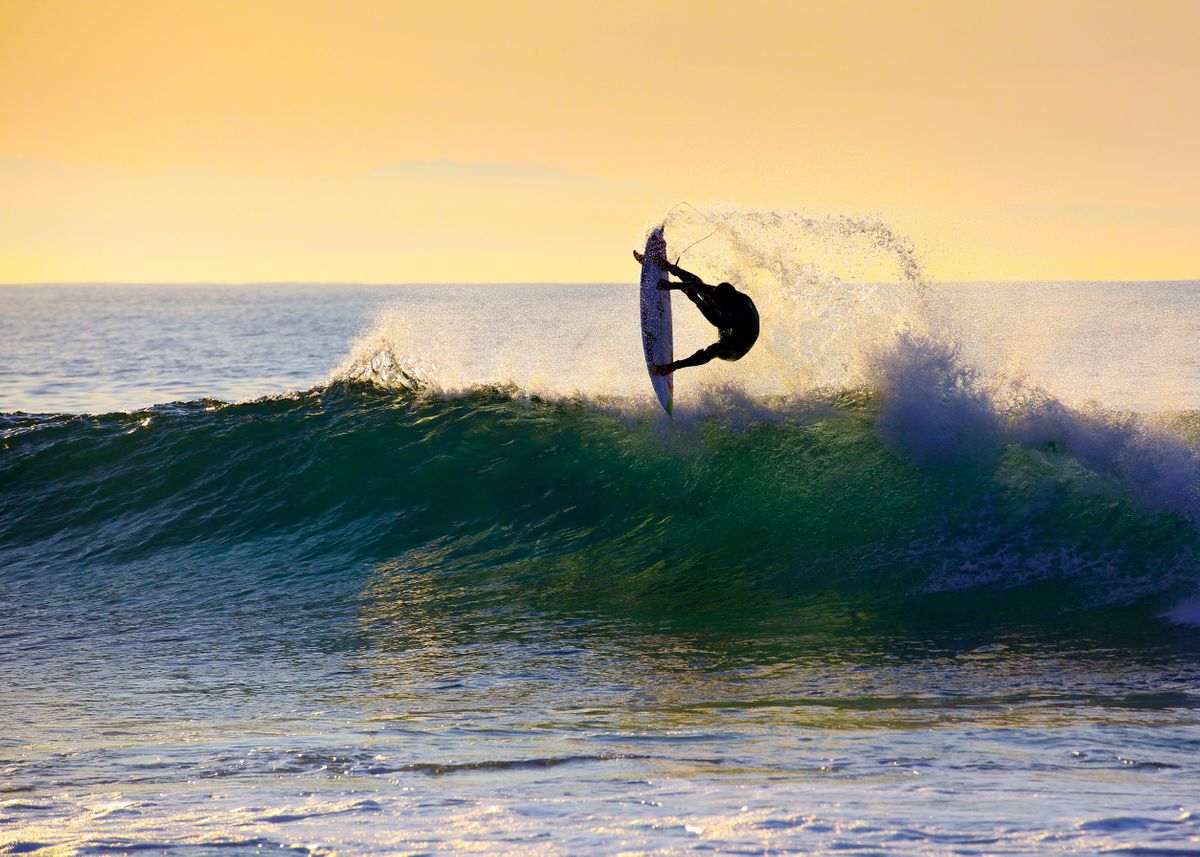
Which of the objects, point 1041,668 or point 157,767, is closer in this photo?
point 157,767

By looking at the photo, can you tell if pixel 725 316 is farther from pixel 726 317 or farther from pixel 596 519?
pixel 596 519

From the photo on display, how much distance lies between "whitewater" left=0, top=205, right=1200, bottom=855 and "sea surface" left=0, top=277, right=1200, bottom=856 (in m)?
0.03

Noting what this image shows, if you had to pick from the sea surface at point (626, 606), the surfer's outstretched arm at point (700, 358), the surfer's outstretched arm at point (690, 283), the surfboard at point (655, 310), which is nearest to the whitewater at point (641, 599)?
the sea surface at point (626, 606)

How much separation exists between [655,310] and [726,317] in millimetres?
1298

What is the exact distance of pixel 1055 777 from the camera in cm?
474

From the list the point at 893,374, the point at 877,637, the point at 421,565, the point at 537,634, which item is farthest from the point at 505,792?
the point at 893,374

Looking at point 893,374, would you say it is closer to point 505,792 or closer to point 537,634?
point 537,634

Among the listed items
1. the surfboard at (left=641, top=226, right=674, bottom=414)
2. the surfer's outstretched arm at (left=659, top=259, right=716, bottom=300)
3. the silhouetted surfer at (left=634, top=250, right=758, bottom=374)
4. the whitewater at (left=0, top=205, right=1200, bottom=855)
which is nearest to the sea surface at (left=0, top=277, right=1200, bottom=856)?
the whitewater at (left=0, top=205, right=1200, bottom=855)

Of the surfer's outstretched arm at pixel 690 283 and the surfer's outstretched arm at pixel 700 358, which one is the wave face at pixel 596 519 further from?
the surfer's outstretched arm at pixel 690 283

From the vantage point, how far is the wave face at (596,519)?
859 cm

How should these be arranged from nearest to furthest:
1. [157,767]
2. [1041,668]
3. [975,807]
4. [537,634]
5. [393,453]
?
[975,807] → [157,767] → [1041,668] → [537,634] → [393,453]

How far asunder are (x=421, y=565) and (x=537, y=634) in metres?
2.46

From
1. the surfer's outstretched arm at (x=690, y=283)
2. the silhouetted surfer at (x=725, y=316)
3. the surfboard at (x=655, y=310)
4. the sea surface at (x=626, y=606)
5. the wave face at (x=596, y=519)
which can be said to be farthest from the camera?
the surfboard at (x=655, y=310)

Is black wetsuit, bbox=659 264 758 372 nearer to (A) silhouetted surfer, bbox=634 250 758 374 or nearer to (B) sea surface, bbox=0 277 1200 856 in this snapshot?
(A) silhouetted surfer, bbox=634 250 758 374
